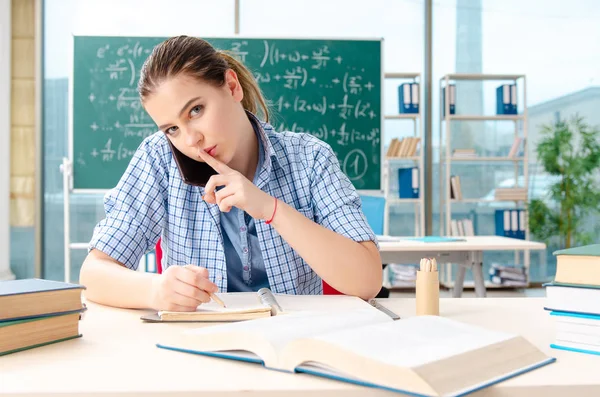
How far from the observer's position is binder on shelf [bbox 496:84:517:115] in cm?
538

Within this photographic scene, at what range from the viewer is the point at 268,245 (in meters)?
1.44

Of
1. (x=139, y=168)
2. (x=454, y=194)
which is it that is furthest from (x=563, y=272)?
(x=454, y=194)

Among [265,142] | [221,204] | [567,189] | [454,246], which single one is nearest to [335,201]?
[265,142]

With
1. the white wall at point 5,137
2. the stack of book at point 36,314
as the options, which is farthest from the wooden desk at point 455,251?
the white wall at point 5,137

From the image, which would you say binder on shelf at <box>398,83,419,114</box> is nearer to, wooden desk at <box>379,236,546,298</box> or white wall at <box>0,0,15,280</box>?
wooden desk at <box>379,236,546,298</box>

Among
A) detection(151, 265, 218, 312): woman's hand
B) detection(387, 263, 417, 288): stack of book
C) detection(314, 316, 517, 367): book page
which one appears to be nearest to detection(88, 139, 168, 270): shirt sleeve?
detection(151, 265, 218, 312): woman's hand

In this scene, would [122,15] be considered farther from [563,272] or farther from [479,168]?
[563,272]

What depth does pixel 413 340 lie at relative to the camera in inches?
27.4

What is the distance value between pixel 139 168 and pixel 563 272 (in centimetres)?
100

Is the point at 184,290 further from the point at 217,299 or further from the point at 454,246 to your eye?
the point at 454,246

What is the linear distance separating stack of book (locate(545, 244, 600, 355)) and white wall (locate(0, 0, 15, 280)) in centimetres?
496

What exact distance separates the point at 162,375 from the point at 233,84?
34.5 inches

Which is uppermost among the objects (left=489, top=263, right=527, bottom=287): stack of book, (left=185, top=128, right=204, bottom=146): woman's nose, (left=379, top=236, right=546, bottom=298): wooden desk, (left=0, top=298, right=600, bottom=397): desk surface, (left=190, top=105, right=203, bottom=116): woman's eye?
(left=190, top=105, right=203, bottom=116): woman's eye

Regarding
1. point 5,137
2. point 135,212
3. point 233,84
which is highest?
point 5,137
